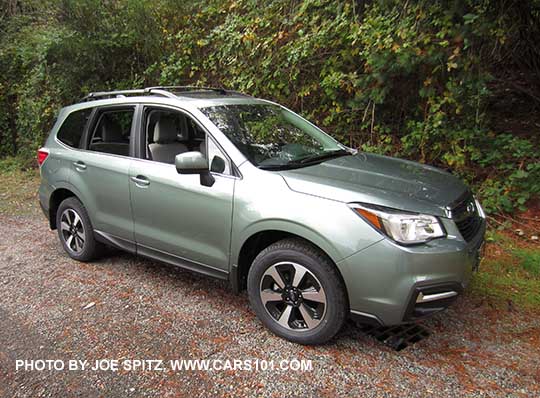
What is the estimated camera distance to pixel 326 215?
2609 mm

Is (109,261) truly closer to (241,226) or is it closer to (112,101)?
(112,101)

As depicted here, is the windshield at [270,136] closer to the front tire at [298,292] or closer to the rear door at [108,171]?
the front tire at [298,292]

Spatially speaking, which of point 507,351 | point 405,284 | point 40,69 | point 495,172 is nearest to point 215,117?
point 405,284

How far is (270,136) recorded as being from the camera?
3.45 meters

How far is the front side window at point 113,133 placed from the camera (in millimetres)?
3803

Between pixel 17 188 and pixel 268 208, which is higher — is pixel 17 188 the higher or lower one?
the lower one

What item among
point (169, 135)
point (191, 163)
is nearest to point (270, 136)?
point (191, 163)

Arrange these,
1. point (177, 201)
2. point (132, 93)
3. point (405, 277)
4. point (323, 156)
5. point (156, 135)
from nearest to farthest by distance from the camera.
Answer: point (405, 277) → point (177, 201) → point (323, 156) → point (156, 135) → point (132, 93)

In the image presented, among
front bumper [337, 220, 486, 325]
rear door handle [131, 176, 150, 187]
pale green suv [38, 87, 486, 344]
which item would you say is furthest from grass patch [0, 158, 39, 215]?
front bumper [337, 220, 486, 325]

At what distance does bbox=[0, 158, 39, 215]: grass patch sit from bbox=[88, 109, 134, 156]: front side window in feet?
10.2

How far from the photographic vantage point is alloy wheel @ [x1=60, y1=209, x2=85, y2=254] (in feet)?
13.9

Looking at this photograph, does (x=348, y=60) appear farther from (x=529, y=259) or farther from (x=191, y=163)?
(x=191, y=163)

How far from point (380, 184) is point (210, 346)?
1.60 meters

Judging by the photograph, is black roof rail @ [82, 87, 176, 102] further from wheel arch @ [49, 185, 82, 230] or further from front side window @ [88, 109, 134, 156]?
wheel arch @ [49, 185, 82, 230]
